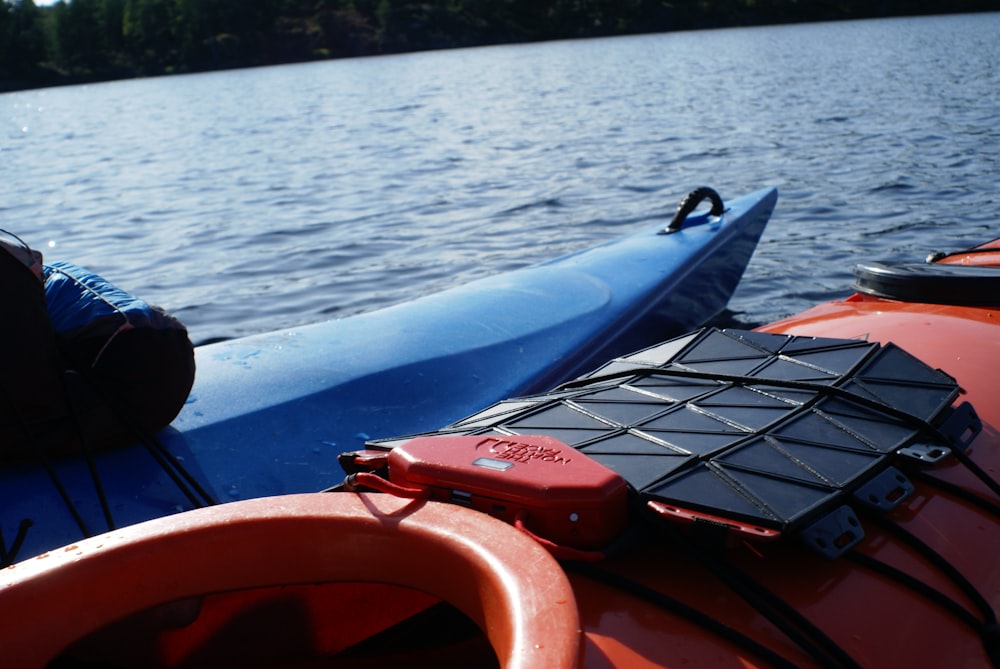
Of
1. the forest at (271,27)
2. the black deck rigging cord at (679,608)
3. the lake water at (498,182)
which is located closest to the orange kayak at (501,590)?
the black deck rigging cord at (679,608)

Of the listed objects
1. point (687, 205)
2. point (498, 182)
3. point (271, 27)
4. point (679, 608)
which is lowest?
point (498, 182)

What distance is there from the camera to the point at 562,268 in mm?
3979

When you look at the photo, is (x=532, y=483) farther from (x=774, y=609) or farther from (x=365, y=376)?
(x=365, y=376)

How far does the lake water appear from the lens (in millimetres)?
6152

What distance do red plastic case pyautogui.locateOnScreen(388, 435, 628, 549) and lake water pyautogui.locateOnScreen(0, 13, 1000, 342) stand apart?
3643 mm

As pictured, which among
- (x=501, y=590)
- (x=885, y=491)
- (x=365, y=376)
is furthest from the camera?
(x=365, y=376)

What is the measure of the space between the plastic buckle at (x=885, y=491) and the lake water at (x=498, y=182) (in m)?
3.38

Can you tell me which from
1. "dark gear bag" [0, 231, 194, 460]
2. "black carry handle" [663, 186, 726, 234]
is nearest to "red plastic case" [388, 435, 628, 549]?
"dark gear bag" [0, 231, 194, 460]

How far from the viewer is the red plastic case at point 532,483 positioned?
1272 millimetres

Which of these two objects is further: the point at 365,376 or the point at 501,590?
the point at 365,376

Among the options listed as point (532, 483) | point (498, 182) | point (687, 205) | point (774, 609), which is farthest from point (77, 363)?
point (498, 182)

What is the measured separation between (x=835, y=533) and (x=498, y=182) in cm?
803

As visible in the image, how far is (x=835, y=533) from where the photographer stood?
4.29 feet

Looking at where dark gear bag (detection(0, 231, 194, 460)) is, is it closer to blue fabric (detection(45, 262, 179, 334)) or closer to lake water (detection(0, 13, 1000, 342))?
blue fabric (detection(45, 262, 179, 334))
